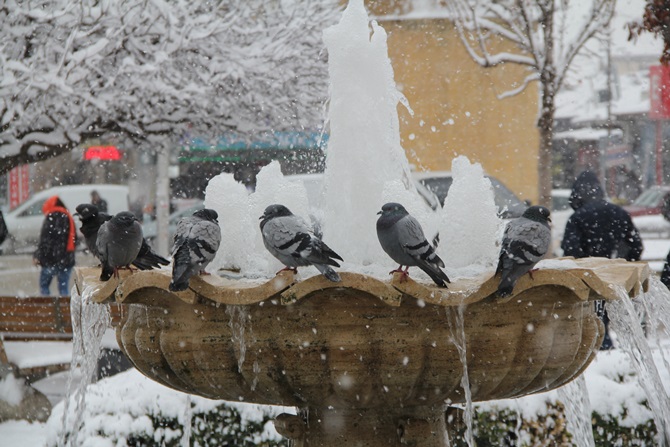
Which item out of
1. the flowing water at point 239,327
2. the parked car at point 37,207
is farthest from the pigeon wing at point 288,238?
the parked car at point 37,207

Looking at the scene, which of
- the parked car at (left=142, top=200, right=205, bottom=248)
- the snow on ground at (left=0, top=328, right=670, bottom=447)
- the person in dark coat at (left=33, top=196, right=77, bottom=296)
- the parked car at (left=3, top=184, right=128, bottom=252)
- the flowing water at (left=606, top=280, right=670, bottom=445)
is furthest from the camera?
the parked car at (left=3, top=184, right=128, bottom=252)

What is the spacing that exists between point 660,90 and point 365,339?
2433cm

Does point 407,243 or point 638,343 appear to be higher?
point 407,243

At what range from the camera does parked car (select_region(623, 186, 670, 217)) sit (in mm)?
28031

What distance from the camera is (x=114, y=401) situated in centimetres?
568

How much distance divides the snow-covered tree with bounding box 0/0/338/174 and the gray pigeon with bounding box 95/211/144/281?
6.51 metres

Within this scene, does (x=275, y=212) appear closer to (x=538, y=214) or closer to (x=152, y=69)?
(x=538, y=214)

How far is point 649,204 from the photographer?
95.1ft

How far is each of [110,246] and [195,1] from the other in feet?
37.1

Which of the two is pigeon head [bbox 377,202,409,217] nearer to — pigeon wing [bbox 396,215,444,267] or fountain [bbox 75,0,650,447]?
pigeon wing [bbox 396,215,444,267]

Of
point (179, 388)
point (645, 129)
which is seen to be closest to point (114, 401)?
point (179, 388)

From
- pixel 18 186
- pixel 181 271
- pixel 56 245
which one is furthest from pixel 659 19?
pixel 18 186

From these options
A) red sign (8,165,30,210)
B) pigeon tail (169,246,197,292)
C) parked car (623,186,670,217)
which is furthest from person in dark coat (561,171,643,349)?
red sign (8,165,30,210)

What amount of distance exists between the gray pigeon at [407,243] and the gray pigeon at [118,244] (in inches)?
43.8
